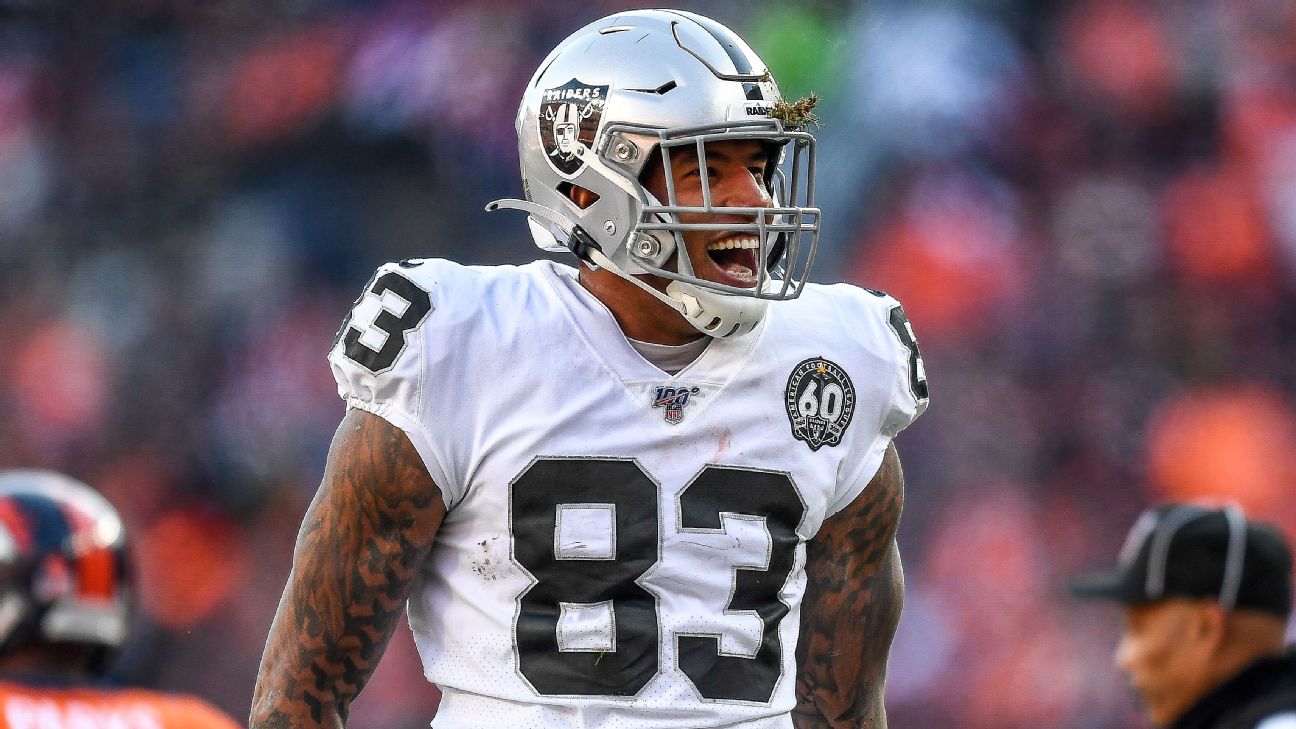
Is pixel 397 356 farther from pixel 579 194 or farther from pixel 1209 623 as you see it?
pixel 1209 623

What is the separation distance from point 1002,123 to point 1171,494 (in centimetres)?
136

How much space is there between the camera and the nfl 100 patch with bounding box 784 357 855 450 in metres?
2.34

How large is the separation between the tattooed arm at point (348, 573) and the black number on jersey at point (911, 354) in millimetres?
729

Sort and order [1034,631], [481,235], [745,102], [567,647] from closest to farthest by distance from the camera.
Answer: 1. [567,647]
2. [745,102]
3. [1034,631]
4. [481,235]

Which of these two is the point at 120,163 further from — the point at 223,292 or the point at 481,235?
the point at 481,235

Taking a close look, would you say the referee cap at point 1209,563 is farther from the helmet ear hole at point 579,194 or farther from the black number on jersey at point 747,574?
the helmet ear hole at point 579,194

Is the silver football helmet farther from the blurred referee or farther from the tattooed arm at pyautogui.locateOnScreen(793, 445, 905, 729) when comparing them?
the blurred referee

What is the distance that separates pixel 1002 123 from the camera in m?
5.82

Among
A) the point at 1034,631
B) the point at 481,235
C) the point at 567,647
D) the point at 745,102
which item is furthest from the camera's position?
the point at 481,235

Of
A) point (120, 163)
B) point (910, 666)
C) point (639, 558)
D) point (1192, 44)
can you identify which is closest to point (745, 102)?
point (639, 558)

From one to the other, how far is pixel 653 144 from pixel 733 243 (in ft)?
0.56

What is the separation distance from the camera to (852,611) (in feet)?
8.32

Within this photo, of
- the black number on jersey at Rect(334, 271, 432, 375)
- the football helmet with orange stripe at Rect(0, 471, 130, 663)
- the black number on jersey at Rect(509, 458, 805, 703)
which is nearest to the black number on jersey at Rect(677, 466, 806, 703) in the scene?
the black number on jersey at Rect(509, 458, 805, 703)

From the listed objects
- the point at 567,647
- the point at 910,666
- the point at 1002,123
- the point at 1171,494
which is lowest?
the point at 910,666
